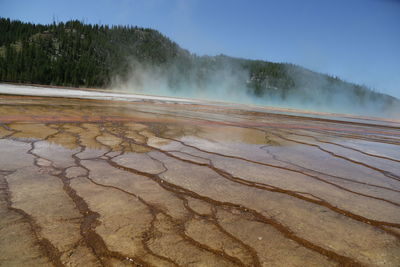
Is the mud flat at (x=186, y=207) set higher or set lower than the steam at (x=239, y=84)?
lower

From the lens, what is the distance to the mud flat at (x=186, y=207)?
1.30 meters

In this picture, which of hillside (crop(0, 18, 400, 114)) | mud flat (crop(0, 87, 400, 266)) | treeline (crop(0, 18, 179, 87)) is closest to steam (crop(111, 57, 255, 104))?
hillside (crop(0, 18, 400, 114))

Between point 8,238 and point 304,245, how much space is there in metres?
1.58

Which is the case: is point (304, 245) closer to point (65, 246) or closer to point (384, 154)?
point (65, 246)

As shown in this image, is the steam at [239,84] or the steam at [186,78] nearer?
the steam at [239,84]

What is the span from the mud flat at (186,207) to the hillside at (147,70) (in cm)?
5009

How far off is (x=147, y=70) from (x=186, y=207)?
9336 centimetres

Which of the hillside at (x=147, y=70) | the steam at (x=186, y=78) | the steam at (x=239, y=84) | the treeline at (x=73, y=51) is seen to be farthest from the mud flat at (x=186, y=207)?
the steam at (x=186, y=78)

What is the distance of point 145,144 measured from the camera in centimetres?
377

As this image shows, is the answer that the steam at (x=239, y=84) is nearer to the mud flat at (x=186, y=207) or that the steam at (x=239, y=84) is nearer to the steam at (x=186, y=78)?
the steam at (x=186, y=78)

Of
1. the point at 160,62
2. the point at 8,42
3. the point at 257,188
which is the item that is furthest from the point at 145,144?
the point at 160,62

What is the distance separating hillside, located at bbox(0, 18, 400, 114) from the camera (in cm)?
5812

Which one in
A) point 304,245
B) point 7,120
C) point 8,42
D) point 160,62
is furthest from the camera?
point 160,62

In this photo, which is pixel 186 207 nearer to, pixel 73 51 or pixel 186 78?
pixel 186 78
